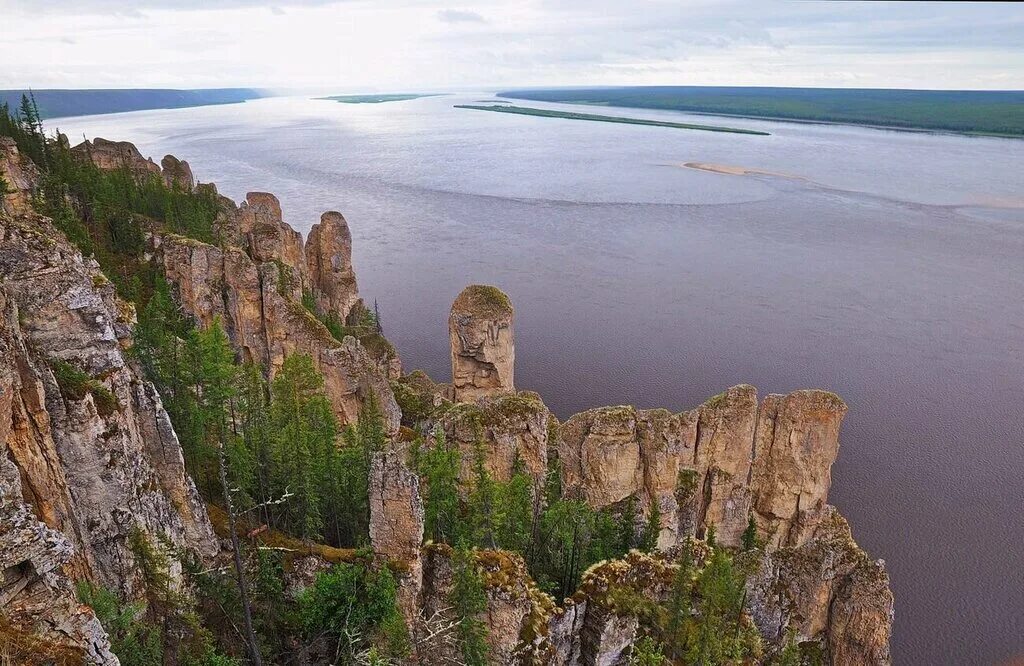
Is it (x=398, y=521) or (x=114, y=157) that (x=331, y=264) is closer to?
(x=114, y=157)

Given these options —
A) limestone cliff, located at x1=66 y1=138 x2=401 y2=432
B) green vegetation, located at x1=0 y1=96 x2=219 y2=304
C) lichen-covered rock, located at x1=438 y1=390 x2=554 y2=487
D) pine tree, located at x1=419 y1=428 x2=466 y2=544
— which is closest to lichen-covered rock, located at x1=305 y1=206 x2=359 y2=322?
limestone cliff, located at x1=66 y1=138 x2=401 y2=432

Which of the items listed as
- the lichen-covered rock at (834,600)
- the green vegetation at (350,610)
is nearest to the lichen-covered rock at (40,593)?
the green vegetation at (350,610)

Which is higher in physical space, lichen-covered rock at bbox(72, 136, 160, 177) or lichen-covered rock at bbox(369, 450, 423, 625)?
lichen-covered rock at bbox(72, 136, 160, 177)

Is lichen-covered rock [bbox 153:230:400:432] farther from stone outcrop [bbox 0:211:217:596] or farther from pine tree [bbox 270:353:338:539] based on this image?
stone outcrop [bbox 0:211:217:596]

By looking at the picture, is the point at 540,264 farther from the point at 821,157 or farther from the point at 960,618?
the point at 821,157

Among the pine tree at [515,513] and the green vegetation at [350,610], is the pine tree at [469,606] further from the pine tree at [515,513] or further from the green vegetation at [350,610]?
the pine tree at [515,513]

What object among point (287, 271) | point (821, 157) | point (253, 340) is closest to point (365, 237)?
point (287, 271)
